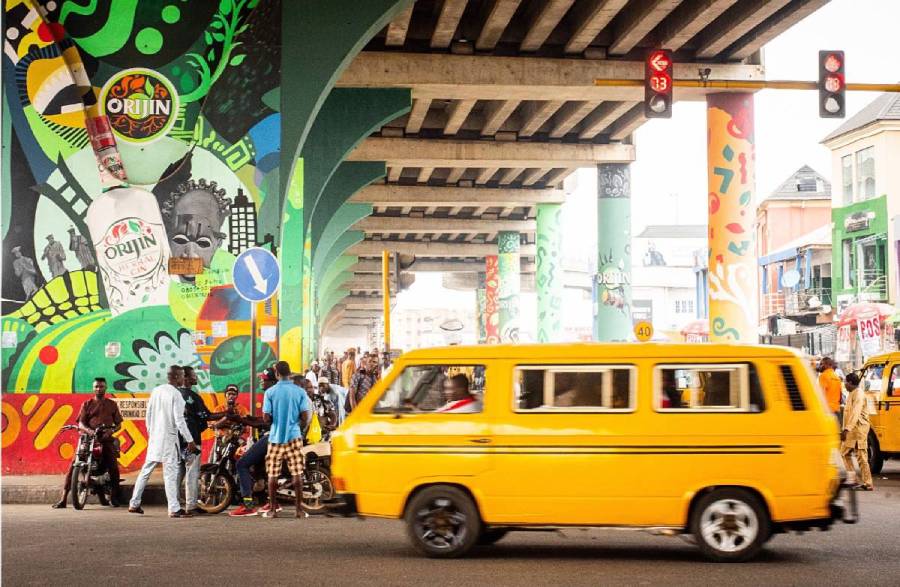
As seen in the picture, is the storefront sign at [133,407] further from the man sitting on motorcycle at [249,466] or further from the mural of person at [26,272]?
the man sitting on motorcycle at [249,466]

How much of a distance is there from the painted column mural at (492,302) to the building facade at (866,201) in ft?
55.4

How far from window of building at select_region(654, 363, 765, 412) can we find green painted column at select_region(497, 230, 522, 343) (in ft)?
157

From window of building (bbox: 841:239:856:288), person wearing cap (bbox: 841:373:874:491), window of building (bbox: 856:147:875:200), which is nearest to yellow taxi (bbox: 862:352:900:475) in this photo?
person wearing cap (bbox: 841:373:874:491)

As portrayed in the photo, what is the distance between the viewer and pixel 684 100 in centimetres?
3105

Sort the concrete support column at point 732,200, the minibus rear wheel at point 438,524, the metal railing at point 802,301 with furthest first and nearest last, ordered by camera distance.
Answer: the metal railing at point 802,301, the concrete support column at point 732,200, the minibus rear wheel at point 438,524

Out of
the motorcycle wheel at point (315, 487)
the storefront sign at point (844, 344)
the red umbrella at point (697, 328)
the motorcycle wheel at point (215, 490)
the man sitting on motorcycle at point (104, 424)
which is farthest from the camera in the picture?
the red umbrella at point (697, 328)

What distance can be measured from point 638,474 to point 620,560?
0.86 m

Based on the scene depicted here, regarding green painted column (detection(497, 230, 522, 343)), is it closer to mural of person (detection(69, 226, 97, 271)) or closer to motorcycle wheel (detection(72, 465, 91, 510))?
mural of person (detection(69, 226, 97, 271))

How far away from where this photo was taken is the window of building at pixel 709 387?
31.0 ft

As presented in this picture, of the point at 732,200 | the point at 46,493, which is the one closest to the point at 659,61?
the point at 46,493

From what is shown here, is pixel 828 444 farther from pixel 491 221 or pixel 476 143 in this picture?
pixel 491 221

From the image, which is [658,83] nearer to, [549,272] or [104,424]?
[104,424]

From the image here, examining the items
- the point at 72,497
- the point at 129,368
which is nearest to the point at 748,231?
the point at 129,368

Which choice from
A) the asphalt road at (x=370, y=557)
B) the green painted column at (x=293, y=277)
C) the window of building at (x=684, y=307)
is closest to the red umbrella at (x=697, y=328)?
the green painted column at (x=293, y=277)
